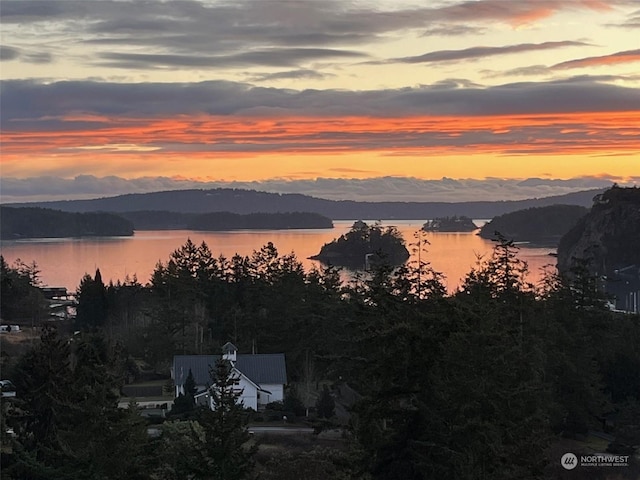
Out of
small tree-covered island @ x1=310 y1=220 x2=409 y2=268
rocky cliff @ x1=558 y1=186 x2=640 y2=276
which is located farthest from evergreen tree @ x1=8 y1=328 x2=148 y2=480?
small tree-covered island @ x1=310 y1=220 x2=409 y2=268

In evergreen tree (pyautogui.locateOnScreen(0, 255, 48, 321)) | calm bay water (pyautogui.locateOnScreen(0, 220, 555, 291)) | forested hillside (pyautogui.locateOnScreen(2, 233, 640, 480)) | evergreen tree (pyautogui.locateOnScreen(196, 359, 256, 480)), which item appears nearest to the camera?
evergreen tree (pyautogui.locateOnScreen(196, 359, 256, 480))

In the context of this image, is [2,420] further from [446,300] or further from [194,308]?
[194,308]

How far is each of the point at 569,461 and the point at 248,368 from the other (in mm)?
15231

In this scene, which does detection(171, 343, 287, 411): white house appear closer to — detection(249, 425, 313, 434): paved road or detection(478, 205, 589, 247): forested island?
detection(249, 425, 313, 434): paved road

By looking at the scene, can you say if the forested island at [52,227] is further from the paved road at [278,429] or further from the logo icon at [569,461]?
the logo icon at [569,461]

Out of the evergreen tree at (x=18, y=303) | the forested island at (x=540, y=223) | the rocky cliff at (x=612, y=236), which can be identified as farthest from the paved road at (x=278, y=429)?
the forested island at (x=540, y=223)

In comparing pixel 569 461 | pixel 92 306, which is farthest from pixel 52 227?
pixel 569 461

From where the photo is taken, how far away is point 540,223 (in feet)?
542

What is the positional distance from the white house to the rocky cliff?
7147 centimetres

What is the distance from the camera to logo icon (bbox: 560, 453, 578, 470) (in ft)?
64.8

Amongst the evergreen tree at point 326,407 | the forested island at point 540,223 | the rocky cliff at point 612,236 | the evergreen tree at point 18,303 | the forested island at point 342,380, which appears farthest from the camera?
the forested island at point 540,223

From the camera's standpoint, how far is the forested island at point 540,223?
162m

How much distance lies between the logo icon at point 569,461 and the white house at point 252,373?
536 inches

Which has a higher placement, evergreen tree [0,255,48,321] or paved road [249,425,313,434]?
evergreen tree [0,255,48,321]
